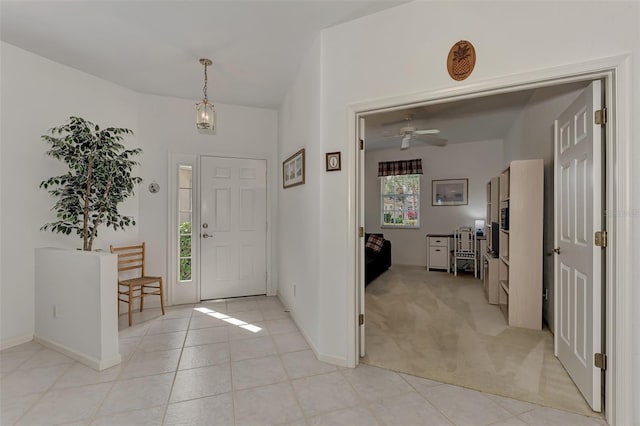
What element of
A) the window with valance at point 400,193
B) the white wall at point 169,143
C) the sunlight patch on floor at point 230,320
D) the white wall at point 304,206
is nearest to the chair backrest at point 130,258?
the white wall at point 169,143

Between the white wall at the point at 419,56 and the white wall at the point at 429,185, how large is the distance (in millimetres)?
4306

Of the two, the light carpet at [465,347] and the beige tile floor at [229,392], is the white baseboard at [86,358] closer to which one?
the beige tile floor at [229,392]

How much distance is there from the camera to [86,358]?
7.96 feet

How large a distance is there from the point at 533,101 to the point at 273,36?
3154mm

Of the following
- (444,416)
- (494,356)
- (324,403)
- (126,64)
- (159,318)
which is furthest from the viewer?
(159,318)

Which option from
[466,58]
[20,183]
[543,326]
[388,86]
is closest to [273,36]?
[388,86]

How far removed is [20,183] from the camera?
9.24ft

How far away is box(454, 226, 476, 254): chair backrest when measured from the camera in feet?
19.2

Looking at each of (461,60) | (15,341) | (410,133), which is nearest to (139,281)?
(15,341)

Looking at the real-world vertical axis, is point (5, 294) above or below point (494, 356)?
above

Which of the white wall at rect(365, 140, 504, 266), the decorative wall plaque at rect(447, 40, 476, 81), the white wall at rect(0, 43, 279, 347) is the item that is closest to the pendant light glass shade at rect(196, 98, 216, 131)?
the white wall at rect(0, 43, 279, 347)

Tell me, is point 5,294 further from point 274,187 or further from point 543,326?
point 543,326

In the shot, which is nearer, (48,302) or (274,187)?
(48,302)

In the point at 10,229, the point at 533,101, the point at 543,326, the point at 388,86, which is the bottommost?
the point at 543,326
